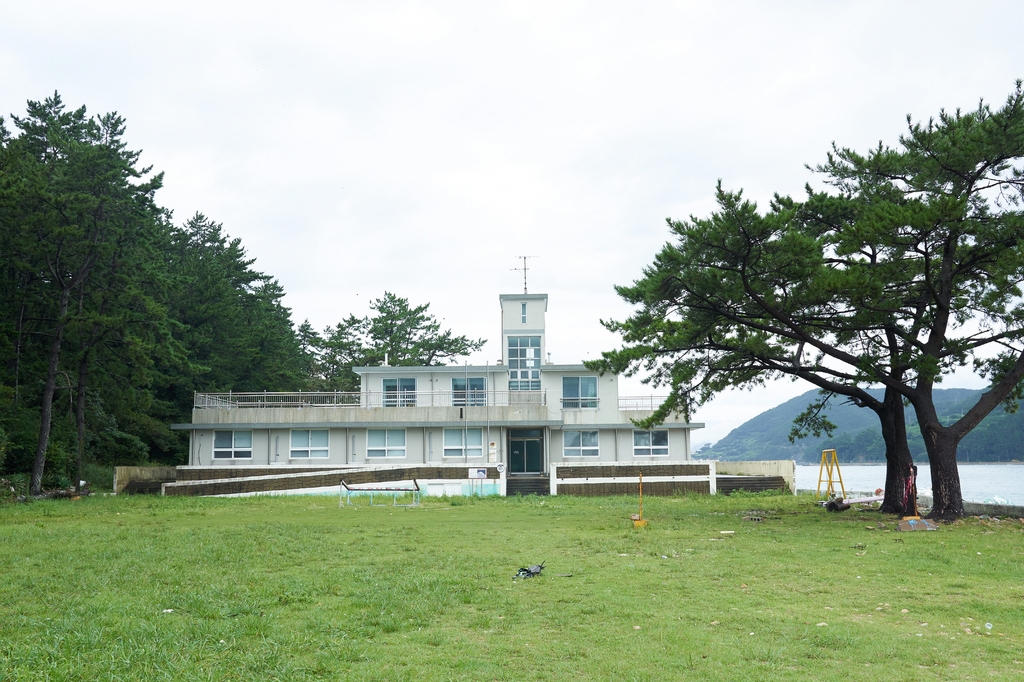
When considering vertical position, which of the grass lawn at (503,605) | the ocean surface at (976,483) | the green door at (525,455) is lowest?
the ocean surface at (976,483)

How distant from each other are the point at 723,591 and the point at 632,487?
22.3m

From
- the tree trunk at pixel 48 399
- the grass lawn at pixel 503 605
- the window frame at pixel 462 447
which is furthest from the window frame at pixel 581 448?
the grass lawn at pixel 503 605

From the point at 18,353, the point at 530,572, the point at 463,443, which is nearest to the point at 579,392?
the point at 463,443

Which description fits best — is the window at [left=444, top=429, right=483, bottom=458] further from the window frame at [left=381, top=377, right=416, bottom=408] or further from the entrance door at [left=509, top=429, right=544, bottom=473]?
the window frame at [left=381, top=377, right=416, bottom=408]

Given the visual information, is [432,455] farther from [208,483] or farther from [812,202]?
[812,202]

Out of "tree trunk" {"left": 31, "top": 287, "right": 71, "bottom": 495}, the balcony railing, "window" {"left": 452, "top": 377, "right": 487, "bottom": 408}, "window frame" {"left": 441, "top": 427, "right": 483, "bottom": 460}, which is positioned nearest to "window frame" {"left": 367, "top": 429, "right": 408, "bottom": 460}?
the balcony railing

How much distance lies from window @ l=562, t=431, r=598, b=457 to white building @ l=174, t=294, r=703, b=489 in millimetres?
46

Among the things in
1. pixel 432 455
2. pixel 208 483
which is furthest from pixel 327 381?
pixel 208 483

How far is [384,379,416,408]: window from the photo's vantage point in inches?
1479

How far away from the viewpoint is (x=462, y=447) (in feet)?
116

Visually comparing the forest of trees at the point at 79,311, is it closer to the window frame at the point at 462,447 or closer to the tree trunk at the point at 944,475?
the window frame at the point at 462,447

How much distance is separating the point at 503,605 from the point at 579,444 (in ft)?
97.3

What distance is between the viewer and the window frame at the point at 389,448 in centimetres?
3566

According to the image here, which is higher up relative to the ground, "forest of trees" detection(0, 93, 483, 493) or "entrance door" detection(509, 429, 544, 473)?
"forest of trees" detection(0, 93, 483, 493)
